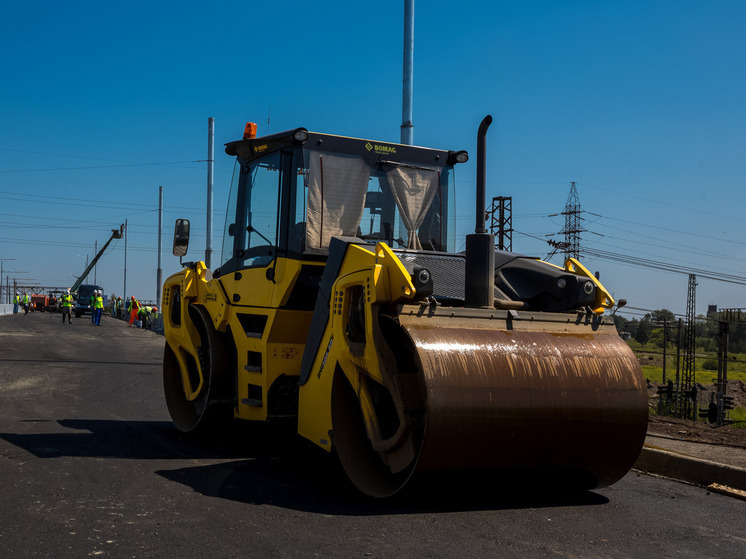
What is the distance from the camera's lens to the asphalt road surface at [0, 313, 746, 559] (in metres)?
4.30

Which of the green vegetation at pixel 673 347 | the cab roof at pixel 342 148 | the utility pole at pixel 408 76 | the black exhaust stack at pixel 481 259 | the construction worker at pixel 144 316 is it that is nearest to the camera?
the black exhaust stack at pixel 481 259

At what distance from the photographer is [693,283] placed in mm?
65312

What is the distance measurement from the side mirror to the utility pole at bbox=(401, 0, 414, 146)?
17.6 feet

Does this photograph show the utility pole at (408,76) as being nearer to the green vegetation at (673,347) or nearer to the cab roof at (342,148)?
the cab roof at (342,148)

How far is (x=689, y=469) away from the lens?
661cm

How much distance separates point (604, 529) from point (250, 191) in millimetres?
4510

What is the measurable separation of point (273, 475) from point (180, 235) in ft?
9.78

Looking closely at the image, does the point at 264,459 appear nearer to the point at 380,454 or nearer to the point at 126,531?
the point at 380,454

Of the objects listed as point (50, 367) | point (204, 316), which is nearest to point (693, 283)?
point (50, 367)

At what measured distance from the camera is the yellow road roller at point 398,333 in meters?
5.01

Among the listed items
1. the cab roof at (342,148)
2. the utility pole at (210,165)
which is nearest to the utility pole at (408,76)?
the cab roof at (342,148)

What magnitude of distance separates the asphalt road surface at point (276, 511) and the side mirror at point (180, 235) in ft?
6.42

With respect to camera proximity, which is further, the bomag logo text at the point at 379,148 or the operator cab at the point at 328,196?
the bomag logo text at the point at 379,148

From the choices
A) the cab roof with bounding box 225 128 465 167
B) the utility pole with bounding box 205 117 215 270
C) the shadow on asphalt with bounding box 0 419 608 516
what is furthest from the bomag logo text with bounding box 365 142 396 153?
the utility pole with bounding box 205 117 215 270
